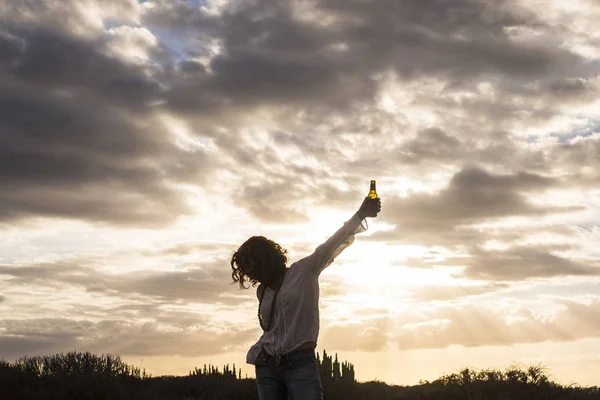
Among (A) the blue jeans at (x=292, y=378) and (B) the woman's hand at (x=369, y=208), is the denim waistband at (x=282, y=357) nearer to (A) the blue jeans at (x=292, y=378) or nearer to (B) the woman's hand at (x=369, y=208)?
(A) the blue jeans at (x=292, y=378)

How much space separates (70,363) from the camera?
24.3 m

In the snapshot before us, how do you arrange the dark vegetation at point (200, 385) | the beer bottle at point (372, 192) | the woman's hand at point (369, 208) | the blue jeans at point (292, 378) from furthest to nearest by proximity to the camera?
the dark vegetation at point (200, 385)
the beer bottle at point (372, 192)
the woman's hand at point (369, 208)
the blue jeans at point (292, 378)

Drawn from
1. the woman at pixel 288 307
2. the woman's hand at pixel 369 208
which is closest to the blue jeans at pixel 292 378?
the woman at pixel 288 307

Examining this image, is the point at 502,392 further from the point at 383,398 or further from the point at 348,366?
the point at 348,366

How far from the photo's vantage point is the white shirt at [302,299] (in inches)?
256

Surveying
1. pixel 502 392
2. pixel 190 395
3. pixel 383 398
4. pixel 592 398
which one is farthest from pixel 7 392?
pixel 592 398

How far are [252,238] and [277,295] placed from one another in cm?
52

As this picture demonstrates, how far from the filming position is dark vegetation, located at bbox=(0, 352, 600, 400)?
2065 cm

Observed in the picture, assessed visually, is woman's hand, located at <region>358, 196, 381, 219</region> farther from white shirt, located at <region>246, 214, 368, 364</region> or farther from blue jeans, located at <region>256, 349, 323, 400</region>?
blue jeans, located at <region>256, 349, 323, 400</region>

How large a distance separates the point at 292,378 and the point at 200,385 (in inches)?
743

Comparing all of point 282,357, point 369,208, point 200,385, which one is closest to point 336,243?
point 369,208

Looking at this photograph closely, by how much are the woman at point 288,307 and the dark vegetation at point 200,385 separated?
14.2m

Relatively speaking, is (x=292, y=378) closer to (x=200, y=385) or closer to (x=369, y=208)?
(x=369, y=208)

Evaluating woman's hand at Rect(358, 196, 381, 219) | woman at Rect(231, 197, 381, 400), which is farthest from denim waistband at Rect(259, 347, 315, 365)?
Result: woman's hand at Rect(358, 196, 381, 219)
